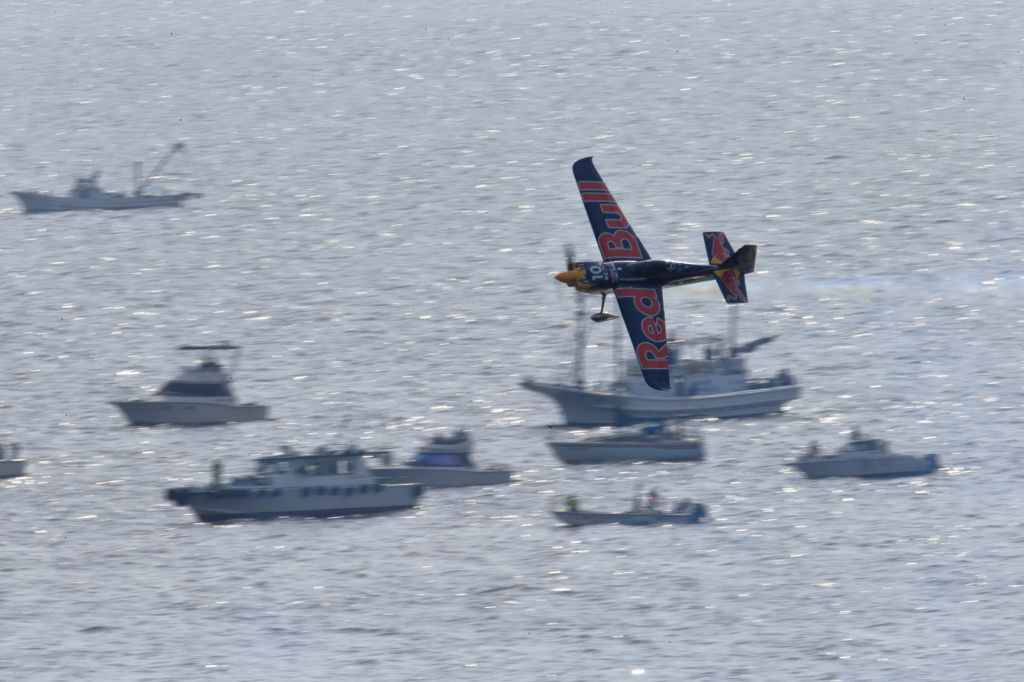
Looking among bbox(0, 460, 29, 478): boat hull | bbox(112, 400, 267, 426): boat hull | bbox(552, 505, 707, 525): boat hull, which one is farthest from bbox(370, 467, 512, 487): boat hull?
bbox(0, 460, 29, 478): boat hull

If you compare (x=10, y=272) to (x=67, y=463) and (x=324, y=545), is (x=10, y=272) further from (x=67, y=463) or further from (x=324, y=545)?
(x=324, y=545)

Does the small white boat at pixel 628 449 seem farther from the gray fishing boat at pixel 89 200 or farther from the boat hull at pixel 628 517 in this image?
the gray fishing boat at pixel 89 200

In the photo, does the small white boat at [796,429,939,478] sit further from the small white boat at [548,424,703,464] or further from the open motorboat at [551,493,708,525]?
the open motorboat at [551,493,708,525]

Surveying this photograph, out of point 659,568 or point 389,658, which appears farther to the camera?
point 659,568

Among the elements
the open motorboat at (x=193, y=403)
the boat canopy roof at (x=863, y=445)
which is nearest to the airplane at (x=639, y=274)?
the boat canopy roof at (x=863, y=445)

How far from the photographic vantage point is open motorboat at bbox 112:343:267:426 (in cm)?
10862

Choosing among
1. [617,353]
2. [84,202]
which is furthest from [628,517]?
[84,202]

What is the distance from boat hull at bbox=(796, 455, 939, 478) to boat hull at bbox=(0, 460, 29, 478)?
2207 inches

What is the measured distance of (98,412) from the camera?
114812 mm

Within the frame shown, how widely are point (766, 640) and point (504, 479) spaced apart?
26.3m

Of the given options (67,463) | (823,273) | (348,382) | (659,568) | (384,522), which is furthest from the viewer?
(823,273)

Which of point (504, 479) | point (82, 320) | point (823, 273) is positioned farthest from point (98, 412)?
point (823, 273)

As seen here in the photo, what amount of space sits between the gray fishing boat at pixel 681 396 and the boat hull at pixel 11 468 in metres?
38.5

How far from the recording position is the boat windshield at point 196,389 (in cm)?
10894
